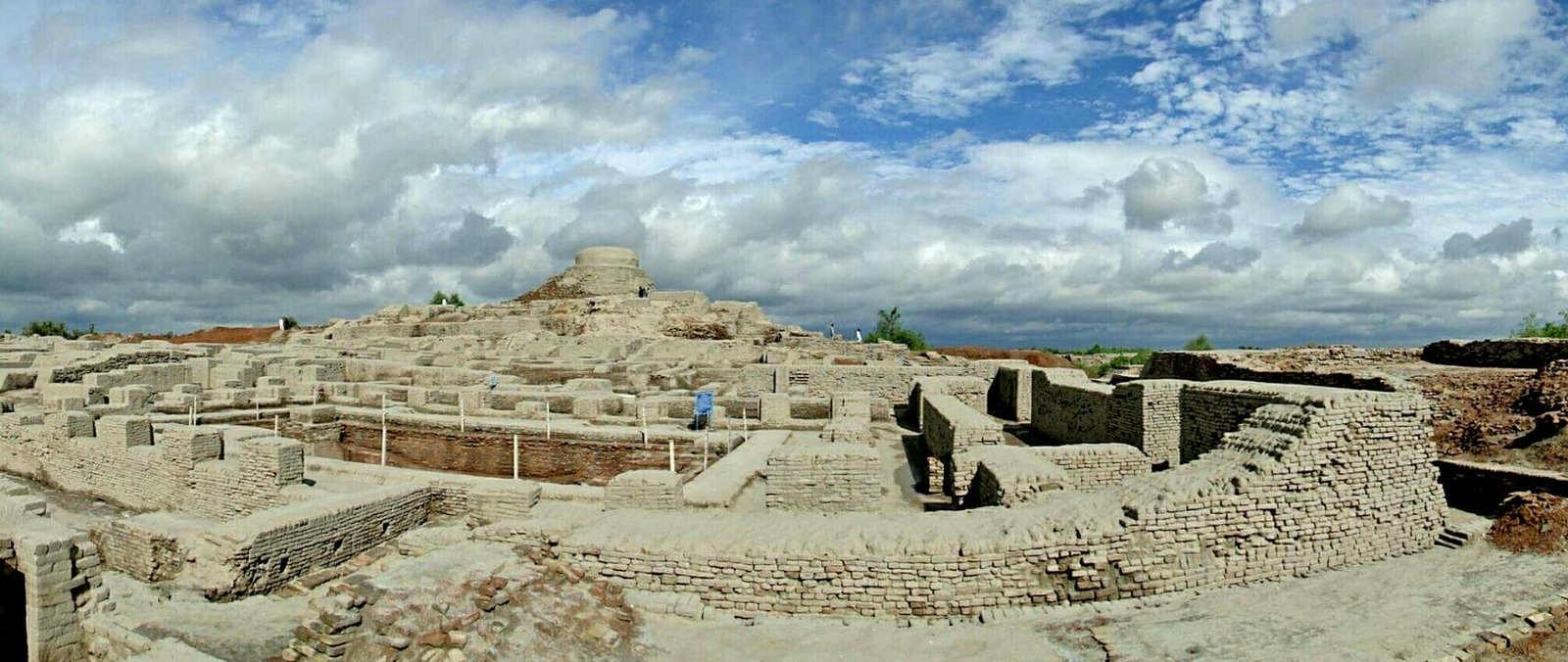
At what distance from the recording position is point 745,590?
6.34 m

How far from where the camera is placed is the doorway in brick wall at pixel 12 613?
21.9ft

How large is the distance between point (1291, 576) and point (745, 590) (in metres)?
4.64

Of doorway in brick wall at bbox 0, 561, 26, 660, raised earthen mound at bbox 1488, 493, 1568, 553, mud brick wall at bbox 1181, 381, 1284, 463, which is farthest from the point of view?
mud brick wall at bbox 1181, 381, 1284, 463

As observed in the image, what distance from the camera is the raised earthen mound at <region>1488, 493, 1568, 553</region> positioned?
7023 mm

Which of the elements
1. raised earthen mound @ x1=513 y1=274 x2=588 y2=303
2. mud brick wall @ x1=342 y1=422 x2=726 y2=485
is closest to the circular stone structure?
raised earthen mound @ x1=513 y1=274 x2=588 y2=303

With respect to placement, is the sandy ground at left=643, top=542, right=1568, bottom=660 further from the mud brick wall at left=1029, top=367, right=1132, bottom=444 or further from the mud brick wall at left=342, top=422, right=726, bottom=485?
the mud brick wall at left=342, top=422, right=726, bottom=485

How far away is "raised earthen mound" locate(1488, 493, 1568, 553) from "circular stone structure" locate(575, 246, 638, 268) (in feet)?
116

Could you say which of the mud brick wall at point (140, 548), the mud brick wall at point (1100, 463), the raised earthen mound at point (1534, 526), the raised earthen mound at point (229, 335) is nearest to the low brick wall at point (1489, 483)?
the raised earthen mound at point (1534, 526)

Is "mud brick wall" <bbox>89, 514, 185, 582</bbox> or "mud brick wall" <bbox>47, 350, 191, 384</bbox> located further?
"mud brick wall" <bbox>47, 350, 191, 384</bbox>

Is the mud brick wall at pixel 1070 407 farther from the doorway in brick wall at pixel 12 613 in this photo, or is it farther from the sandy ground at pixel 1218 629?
the doorway in brick wall at pixel 12 613

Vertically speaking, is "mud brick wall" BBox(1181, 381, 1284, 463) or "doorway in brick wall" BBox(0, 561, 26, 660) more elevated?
"mud brick wall" BBox(1181, 381, 1284, 463)

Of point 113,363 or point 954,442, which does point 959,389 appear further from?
point 113,363

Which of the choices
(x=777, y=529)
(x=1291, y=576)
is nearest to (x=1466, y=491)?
(x=1291, y=576)

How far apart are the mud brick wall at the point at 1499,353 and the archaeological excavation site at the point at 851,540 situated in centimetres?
8
